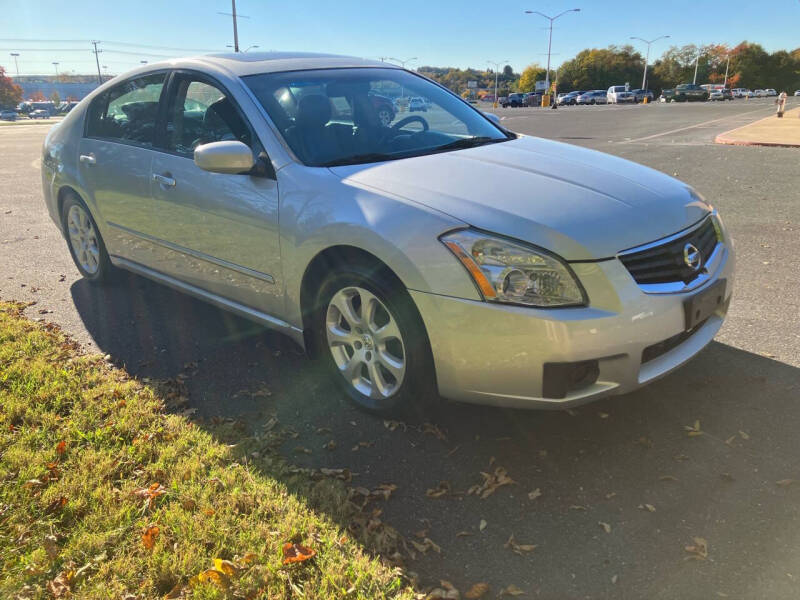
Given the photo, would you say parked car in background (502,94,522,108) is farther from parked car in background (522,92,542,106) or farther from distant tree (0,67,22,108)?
distant tree (0,67,22,108)

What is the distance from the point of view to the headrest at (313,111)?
3.56 meters

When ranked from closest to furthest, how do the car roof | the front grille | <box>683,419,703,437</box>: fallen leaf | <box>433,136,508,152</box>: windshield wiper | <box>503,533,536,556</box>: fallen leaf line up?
<box>503,533,536,556</box>: fallen leaf < the front grille < <box>683,419,703,437</box>: fallen leaf < <box>433,136,508,152</box>: windshield wiper < the car roof

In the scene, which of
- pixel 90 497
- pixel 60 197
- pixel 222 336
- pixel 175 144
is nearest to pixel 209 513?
pixel 90 497

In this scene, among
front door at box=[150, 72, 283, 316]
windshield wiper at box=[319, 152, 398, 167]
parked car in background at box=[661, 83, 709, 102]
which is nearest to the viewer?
windshield wiper at box=[319, 152, 398, 167]

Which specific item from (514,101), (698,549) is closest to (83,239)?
(698,549)

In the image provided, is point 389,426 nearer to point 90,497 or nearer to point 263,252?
point 263,252

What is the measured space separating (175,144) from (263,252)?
1123 mm

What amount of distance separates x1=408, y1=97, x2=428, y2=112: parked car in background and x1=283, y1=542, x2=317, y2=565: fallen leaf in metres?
2.82

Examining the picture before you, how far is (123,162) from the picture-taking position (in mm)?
4379

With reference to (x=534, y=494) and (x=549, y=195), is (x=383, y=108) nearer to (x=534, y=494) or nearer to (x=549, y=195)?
(x=549, y=195)

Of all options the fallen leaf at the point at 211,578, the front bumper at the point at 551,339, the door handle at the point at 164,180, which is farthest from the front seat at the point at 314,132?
the fallen leaf at the point at 211,578

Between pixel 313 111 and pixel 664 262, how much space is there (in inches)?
81.3

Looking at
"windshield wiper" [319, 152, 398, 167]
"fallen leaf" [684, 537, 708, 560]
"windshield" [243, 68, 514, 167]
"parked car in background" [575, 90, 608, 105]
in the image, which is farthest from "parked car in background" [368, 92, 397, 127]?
"parked car in background" [575, 90, 608, 105]

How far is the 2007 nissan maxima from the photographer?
2.60 meters
